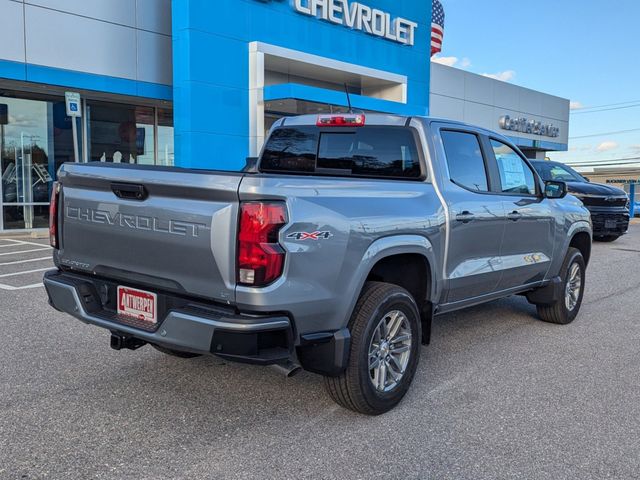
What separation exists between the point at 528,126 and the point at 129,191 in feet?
110

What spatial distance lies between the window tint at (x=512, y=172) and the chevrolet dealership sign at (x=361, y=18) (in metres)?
13.5

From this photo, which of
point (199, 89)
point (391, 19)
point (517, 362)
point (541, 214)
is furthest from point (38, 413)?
point (391, 19)

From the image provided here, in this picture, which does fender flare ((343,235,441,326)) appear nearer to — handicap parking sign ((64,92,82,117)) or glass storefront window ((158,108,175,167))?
handicap parking sign ((64,92,82,117))

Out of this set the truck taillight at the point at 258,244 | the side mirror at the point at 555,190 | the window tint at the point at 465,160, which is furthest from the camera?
the side mirror at the point at 555,190

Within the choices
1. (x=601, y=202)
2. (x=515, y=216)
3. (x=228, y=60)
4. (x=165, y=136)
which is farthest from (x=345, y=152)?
(x=165, y=136)

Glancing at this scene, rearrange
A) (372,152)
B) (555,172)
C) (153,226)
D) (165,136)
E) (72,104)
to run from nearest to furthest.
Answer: (153,226)
(372,152)
(72,104)
(555,172)
(165,136)

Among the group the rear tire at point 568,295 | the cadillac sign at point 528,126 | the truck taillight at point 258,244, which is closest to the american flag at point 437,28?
the cadillac sign at point 528,126

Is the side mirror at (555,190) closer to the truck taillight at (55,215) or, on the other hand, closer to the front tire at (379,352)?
the front tire at (379,352)

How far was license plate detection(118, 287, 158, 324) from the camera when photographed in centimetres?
338

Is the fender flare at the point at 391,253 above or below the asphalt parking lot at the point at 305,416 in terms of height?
above

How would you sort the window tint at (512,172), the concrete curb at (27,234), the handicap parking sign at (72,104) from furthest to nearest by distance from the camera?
1. the concrete curb at (27,234)
2. the handicap parking sign at (72,104)
3. the window tint at (512,172)

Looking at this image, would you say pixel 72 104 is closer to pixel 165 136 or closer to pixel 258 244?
pixel 165 136

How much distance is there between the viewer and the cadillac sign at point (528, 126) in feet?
104

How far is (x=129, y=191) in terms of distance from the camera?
3443 millimetres
